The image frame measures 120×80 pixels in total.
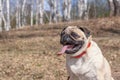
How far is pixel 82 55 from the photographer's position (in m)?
4.93

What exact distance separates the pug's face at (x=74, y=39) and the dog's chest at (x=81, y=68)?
23 centimetres

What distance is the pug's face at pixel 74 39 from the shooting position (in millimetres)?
4789

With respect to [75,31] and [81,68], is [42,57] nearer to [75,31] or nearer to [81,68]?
[81,68]

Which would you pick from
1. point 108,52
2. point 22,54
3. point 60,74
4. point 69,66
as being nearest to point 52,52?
point 22,54

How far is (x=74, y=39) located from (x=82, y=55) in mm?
284

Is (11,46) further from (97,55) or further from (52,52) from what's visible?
(97,55)

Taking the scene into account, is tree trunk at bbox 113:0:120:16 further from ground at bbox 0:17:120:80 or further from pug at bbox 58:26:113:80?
pug at bbox 58:26:113:80

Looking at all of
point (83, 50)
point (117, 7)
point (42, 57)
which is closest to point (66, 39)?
point (83, 50)

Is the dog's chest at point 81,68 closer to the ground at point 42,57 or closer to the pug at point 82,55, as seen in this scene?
the pug at point 82,55

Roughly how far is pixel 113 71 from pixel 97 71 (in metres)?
2.77

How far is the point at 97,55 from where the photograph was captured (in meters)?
4.94

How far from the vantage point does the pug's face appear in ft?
15.7

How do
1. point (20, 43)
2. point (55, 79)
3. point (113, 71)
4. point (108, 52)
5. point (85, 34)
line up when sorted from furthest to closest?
1. point (20, 43)
2. point (108, 52)
3. point (113, 71)
4. point (55, 79)
5. point (85, 34)

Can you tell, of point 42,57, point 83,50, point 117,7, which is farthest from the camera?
point 117,7
